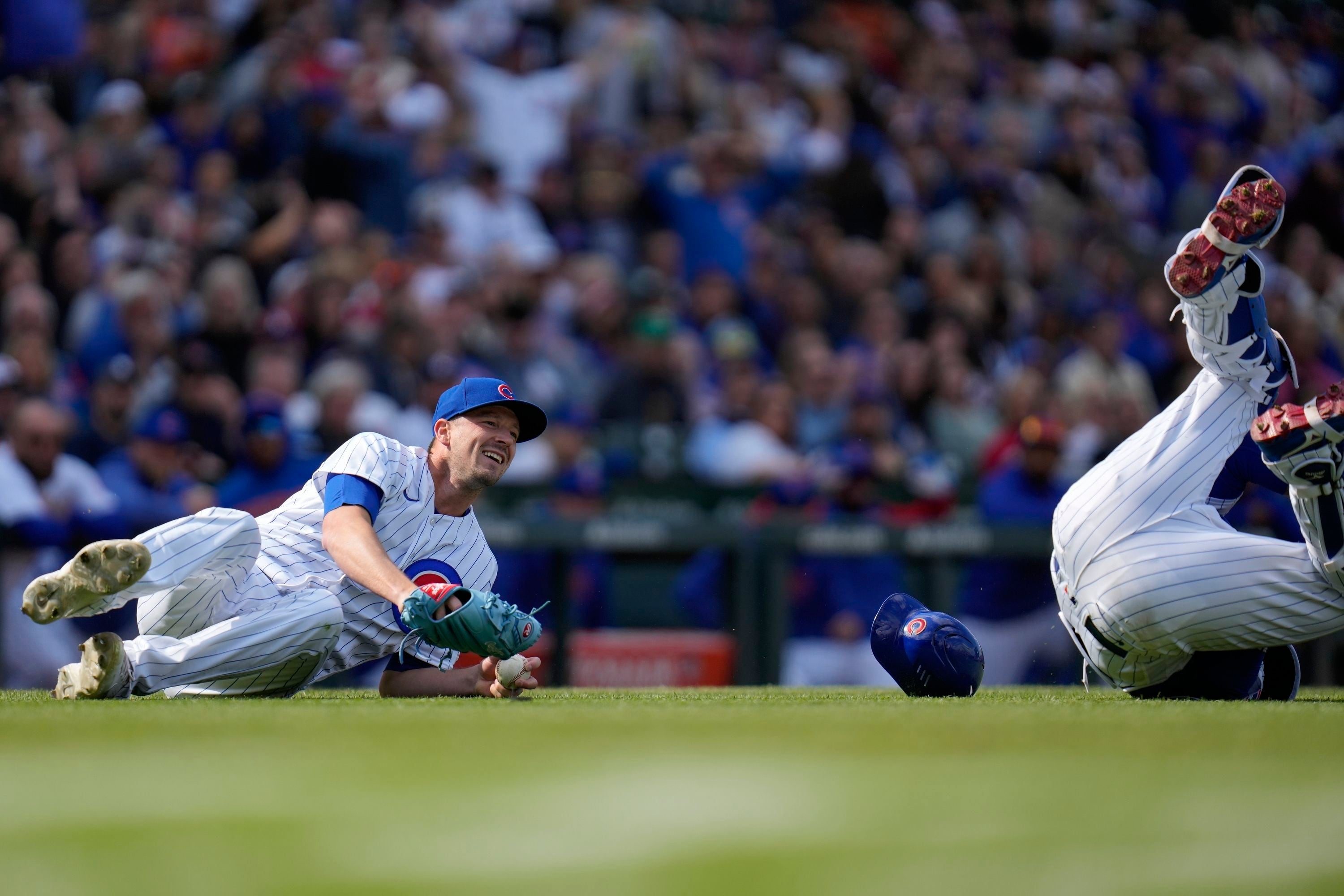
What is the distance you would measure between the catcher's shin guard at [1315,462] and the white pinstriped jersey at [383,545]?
2292 mm

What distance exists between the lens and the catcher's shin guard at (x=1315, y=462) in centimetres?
395

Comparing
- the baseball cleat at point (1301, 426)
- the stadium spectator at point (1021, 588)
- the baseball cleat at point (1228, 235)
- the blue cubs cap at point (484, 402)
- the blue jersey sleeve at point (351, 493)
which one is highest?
the baseball cleat at point (1228, 235)

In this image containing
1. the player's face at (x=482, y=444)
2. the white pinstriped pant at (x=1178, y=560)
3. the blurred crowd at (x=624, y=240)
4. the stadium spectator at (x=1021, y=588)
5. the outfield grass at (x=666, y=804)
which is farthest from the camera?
the blurred crowd at (x=624, y=240)

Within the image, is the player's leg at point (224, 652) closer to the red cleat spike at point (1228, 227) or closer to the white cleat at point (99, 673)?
the white cleat at point (99, 673)

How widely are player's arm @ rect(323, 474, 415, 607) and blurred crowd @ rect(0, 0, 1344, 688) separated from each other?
297cm

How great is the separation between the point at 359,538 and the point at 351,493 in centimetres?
22

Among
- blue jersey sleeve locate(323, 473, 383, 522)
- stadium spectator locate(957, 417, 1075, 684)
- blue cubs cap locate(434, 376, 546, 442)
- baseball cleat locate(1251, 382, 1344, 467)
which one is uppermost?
blue cubs cap locate(434, 376, 546, 442)

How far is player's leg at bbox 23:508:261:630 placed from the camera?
12.9 ft

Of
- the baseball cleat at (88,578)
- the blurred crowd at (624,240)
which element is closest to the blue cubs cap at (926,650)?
the baseball cleat at (88,578)

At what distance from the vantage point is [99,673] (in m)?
4.15

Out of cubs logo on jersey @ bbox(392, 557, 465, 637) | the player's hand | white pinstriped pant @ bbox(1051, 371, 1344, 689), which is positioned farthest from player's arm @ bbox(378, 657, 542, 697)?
white pinstriped pant @ bbox(1051, 371, 1344, 689)

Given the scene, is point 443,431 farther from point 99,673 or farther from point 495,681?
point 99,673

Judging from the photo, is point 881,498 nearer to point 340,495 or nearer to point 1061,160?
point 340,495

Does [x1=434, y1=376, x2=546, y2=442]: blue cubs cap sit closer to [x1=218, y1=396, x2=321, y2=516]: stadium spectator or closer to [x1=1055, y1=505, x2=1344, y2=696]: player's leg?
[x1=1055, y1=505, x2=1344, y2=696]: player's leg
